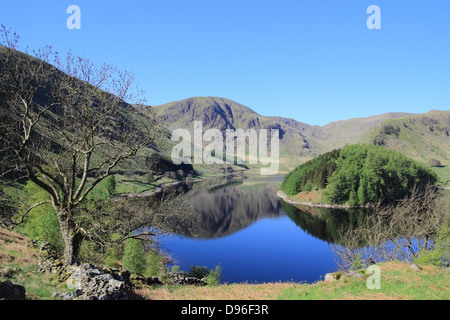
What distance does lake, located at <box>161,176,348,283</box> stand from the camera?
1932 inches

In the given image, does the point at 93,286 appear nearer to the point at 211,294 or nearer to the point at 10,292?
the point at 10,292

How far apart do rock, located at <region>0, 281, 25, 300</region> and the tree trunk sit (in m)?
6.44

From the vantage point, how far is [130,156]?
19766 mm

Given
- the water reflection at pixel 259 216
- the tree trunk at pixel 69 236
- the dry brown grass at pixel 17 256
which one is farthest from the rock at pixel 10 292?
the water reflection at pixel 259 216

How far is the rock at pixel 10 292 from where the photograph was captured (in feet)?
37.1

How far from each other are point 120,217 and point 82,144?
5868mm

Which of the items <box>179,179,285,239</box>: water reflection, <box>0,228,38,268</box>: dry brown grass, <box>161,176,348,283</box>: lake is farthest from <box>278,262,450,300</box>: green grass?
<box>179,179,285,239</box>: water reflection

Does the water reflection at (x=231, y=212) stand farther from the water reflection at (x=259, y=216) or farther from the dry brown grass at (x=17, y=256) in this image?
the dry brown grass at (x=17, y=256)

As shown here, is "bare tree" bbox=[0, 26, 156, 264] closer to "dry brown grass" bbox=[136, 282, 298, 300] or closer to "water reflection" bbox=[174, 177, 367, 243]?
"dry brown grass" bbox=[136, 282, 298, 300]

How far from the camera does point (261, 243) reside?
70.4 meters

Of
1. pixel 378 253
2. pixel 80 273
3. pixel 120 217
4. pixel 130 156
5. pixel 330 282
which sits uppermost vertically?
pixel 130 156

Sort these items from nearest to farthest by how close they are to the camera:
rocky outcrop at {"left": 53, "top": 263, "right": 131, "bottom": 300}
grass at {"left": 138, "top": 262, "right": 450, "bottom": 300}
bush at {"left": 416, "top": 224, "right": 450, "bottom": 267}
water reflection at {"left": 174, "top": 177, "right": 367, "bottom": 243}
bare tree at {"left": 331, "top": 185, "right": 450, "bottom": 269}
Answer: rocky outcrop at {"left": 53, "top": 263, "right": 131, "bottom": 300} → grass at {"left": 138, "top": 262, "right": 450, "bottom": 300} → bush at {"left": 416, "top": 224, "right": 450, "bottom": 267} → bare tree at {"left": 331, "top": 185, "right": 450, "bottom": 269} → water reflection at {"left": 174, "top": 177, "right": 367, "bottom": 243}
